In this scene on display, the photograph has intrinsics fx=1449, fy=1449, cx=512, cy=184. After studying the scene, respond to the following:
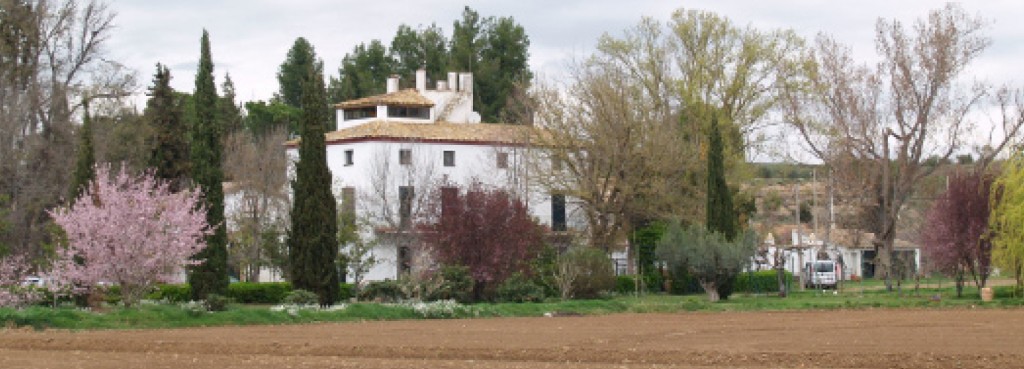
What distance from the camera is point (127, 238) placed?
142ft

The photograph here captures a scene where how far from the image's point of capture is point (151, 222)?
44.1 meters

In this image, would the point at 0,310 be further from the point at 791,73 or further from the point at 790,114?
the point at 791,73

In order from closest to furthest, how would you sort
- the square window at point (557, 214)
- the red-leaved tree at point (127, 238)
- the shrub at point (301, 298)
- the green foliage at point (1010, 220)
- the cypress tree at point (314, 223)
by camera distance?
the red-leaved tree at point (127, 238) → the shrub at point (301, 298) → the cypress tree at point (314, 223) → the green foliage at point (1010, 220) → the square window at point (557, 214)

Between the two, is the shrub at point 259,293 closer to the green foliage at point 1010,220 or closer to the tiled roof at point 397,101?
the tiled roof at point 397,101

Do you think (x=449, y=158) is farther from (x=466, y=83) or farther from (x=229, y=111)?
(x=229, y=111)

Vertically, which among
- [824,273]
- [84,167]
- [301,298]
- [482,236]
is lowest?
[301,298]

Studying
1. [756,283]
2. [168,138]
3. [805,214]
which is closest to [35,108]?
[168,138]

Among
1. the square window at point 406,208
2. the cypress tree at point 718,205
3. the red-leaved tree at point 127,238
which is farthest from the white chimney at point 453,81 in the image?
the red-leaved tree at point 127,238

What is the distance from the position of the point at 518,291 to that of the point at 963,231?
1731cm

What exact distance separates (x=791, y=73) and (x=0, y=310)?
152 feet

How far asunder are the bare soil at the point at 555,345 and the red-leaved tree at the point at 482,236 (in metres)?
11.3

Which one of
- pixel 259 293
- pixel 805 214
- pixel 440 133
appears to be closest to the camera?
pixel 259 293

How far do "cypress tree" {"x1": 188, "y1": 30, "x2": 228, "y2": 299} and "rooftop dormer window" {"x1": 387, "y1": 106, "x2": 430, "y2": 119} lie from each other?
29892 mm

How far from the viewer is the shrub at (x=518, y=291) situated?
53500 millimetres
